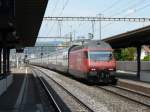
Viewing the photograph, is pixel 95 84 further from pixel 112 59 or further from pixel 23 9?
pixel 23 9

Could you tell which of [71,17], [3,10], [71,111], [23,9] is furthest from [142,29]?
[71,17]

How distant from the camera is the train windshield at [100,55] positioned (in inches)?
1236

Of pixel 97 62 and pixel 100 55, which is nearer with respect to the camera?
pixel 97 62

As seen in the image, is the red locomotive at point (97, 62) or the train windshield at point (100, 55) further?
the train windshield at point (100, 55)

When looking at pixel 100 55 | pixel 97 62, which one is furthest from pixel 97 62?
pixel 100 55

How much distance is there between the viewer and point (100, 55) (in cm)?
3159

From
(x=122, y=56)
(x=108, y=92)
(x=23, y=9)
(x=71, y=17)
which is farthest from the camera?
(x=122, y=56)

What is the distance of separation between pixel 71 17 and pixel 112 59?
90.5 ft

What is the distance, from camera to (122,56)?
9725 cm

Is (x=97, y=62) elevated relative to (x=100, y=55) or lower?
lower

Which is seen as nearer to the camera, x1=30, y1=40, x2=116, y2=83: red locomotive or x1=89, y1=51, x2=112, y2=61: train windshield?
x1=30, y1=40, x2=116, y2=83: red locomotive

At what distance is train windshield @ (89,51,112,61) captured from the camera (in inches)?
1236

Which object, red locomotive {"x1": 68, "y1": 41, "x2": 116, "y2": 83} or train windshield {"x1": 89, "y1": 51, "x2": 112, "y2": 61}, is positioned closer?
red locomotive {"x1": 68, "y1": 41, "x2": 116, "y2": 83}

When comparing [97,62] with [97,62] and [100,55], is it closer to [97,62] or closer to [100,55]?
[97,62]
